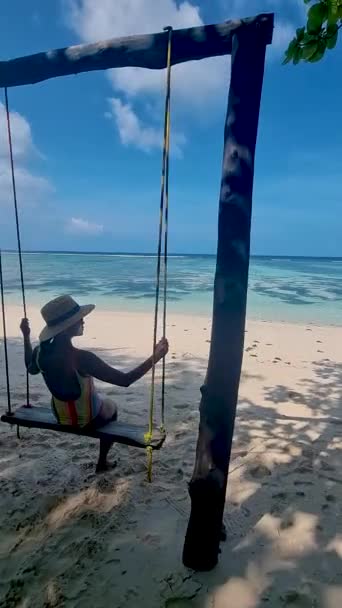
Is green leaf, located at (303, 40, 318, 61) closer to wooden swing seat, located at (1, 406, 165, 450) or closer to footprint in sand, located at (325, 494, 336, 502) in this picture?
wooden swing seat, located at (1, 406, 165, 450)

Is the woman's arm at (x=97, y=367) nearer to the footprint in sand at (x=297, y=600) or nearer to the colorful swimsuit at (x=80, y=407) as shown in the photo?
the colorful swimsuit at (x=80, y=407)

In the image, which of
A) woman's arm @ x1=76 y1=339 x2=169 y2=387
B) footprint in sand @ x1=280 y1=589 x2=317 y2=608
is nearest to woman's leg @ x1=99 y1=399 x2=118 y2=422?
woman's arm @ x1=76 y1=339 x2=169 y2=387

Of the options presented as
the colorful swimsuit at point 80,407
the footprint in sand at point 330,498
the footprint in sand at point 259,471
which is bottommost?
the footprint in sand at point 259,471

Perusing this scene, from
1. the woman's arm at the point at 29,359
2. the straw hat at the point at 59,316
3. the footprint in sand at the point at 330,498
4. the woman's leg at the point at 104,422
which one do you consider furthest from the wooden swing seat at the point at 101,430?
the footprint in sand at the point at 330,498

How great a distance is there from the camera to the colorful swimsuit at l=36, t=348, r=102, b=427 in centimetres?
332

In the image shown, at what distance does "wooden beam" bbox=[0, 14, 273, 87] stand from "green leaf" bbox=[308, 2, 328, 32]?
2.08 feet

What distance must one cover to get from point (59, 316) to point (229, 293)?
59.1 inches

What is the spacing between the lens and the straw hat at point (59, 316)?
125 inches

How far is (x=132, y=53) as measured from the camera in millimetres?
2838

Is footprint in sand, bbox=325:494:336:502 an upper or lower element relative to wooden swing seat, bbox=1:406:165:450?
lower

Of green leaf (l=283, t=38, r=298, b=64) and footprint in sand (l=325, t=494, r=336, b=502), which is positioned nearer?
green leaf (l=283, t=38, r=298, b=64)

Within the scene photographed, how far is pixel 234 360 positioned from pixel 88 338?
28.5ft

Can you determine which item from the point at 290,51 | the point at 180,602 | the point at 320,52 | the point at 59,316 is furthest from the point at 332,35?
the point at 180,602

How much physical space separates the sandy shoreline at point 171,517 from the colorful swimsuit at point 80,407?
0.62 m
